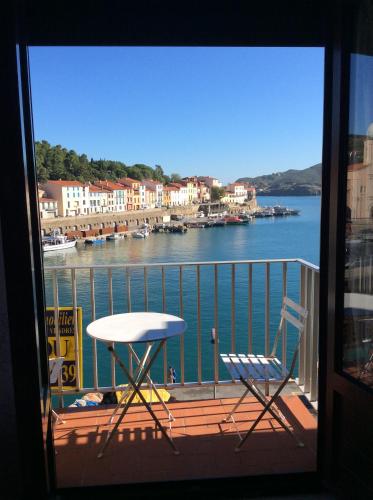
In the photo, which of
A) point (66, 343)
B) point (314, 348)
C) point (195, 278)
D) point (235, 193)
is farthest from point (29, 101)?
point (235, 193)

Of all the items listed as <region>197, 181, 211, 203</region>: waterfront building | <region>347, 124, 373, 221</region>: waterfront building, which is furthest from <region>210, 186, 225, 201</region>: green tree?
<region>347, 124, 373, 221</region>: waterfront building

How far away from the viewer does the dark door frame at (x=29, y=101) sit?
5.61ft

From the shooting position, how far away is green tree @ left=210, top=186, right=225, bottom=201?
97.7 ft

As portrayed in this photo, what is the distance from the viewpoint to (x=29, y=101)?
5.86 ft

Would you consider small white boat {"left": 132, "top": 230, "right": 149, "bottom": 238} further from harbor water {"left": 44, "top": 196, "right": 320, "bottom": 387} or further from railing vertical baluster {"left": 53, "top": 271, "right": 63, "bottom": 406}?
railing vertical baluster {"left": 53, "top": 271, "right": 63, "bottom": 406}

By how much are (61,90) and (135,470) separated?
104 ft

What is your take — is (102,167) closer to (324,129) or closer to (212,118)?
(212,118)

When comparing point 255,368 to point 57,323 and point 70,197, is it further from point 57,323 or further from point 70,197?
point 70,197

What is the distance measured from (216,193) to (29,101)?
2882cm

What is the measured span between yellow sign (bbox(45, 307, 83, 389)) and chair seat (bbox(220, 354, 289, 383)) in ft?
4.08

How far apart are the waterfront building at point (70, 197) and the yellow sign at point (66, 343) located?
20.5 m

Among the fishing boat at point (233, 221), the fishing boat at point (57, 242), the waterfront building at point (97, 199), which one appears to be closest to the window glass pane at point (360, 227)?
the fishing boat at point (57, 242)

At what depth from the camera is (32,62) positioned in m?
1.90

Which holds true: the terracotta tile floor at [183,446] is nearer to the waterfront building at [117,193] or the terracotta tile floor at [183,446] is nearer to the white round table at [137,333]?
the white round table at [137,333]
